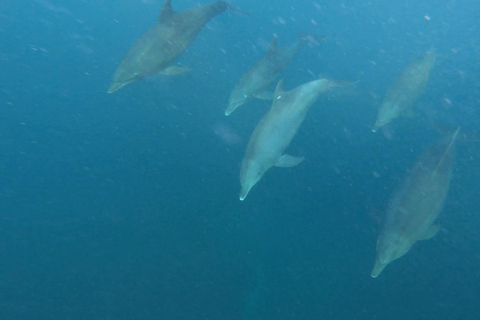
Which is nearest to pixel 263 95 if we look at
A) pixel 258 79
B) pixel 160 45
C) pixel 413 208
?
pixel 258 79

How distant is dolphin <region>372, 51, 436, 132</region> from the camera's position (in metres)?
6.93

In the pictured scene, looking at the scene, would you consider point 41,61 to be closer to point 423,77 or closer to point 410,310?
point 423,77

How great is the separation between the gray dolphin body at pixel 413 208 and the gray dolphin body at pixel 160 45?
4443mm

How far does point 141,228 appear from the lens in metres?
8.62

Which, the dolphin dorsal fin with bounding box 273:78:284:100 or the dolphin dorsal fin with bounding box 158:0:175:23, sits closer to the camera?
the dolphin dorsal fin with bounding box 273:78:284:100

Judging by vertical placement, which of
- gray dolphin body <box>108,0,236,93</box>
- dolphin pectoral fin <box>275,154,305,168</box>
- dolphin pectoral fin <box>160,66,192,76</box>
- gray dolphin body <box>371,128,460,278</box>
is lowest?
gray dolphin body <box>371,128,460,278</box>

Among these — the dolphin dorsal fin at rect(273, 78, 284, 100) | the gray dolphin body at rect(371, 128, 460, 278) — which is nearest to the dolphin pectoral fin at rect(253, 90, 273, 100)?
the dolphin dorsal fin at rect(273, 78, 284, 100)

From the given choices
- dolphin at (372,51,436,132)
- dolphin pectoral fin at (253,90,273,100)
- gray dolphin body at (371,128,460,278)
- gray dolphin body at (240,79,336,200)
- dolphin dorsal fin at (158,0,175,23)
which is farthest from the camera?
dolphin at (372,51,436,132)

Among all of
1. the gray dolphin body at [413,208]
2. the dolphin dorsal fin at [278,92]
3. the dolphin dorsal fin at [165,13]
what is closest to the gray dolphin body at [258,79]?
the dolphin dorsal fin at [278,92]

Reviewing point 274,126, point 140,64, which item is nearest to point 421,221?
point 274,126

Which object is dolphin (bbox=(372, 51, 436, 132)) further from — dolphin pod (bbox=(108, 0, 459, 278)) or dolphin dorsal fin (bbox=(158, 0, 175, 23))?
dolphin dorsal fin (bbox=(158, 0, 175, 23))

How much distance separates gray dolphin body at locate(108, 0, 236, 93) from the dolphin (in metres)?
4.00

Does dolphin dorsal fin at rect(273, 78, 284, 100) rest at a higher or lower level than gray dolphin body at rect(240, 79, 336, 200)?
higher

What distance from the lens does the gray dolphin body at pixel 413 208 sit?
17.3 feet
